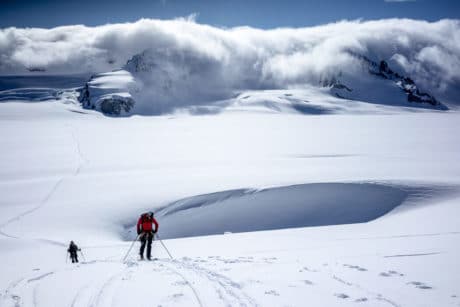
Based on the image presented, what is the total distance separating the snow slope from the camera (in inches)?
301

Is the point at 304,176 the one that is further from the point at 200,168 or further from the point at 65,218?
the point at 65,218

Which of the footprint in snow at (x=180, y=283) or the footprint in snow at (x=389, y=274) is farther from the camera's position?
the footprint in snow at (x=389, y=274)

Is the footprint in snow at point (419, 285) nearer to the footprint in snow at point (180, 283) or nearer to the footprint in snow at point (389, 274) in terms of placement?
the footprint in snow at point (389, 274)

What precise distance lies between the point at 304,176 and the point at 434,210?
34.3 ft

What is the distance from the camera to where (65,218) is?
20031 millimetres

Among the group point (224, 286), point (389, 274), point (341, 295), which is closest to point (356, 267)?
point (389, 274)

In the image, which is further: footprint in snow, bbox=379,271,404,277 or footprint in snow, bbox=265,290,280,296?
footprint in snow, bbox=379,271,404,277

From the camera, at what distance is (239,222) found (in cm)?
2208

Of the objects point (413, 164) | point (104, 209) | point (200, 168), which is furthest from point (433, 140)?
point (104, 209)

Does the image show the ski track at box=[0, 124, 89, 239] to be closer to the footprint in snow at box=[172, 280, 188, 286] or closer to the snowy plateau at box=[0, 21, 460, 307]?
the snowy plateau at box=[0, 21, 460, 307]

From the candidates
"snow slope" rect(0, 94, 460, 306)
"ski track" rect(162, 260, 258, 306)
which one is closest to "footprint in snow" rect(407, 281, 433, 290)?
"snow slope" rect(0, 94, 460, 306)

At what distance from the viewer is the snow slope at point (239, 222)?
301 inches

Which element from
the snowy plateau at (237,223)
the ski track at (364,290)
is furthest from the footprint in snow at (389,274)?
the ski track at (364,290)

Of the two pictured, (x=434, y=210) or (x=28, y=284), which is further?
(x=434, y=210)
